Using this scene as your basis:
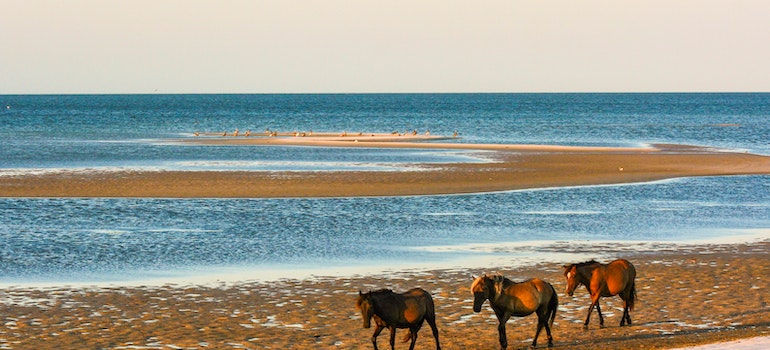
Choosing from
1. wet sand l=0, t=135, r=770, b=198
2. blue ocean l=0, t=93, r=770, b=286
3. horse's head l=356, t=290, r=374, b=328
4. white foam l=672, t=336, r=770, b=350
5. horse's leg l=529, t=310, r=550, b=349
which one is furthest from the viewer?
wet sand l=0, t=135, r=770, b=198

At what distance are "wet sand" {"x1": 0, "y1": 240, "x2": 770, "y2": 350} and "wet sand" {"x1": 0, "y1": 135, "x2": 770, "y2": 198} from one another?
14882mm

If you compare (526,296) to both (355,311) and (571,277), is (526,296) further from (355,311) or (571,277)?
(355,311)

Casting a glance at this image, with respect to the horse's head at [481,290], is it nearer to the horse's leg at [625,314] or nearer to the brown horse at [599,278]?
the brown horse at [599,278]

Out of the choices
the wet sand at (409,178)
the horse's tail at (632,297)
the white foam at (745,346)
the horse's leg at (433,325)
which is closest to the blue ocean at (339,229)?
the wet sand at (409,178)

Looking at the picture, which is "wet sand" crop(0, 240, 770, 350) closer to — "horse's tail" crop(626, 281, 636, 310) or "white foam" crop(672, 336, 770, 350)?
"horse's tail" crop(626, 281, 636, 310)

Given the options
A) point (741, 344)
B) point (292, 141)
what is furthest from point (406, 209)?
point (292, 141)

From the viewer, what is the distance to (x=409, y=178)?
125 feet

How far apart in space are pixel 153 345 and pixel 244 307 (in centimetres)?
251

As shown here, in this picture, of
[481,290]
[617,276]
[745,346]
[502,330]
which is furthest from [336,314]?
[745,346]

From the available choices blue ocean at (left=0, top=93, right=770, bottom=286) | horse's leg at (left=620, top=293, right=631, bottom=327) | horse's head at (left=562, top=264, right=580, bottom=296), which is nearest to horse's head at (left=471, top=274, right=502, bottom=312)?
horse's head at (left=562, top=264, right=580, bottom=296)

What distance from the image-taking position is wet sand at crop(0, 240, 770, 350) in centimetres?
1385

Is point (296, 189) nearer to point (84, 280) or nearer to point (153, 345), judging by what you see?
point (84, 280)

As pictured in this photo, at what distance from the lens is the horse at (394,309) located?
12.2 meters

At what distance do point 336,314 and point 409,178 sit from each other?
22.8 m
